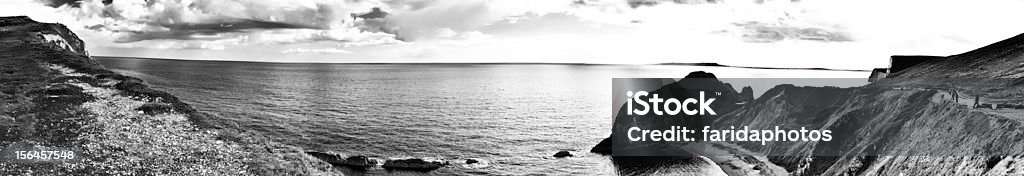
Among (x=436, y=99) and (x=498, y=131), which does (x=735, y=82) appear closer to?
(x=498, y=131)

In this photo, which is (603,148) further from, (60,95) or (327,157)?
(60,95)

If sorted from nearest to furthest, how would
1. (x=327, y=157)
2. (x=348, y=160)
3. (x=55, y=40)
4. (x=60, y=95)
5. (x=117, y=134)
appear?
1. (x=117, y=134)
2. (x=348, y=160)
3. (x=327, y=157)
4. (x=60, y=95)
5. (x=55, y=40)

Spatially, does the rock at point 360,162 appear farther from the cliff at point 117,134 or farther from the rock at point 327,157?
the cliff at point 117,134

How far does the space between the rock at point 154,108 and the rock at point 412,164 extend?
26916 mm

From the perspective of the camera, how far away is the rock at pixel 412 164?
51844mm

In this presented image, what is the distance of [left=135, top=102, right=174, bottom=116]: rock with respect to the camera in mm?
59619

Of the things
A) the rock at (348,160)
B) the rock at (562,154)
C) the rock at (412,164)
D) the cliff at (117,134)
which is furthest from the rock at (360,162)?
the rock at (562,154)

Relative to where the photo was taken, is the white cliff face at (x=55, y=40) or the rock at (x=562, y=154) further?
the white cliff face at (x=55, y=40)

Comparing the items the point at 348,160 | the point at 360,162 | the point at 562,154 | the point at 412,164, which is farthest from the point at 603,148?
the point at 348,160

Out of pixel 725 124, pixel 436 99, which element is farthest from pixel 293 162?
pixel 436 99

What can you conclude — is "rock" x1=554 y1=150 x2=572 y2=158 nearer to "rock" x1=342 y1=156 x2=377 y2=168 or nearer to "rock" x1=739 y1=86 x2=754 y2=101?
"rock" x1=342 y1=156 x2=377 y2=168

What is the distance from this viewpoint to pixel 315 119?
83625 millimetres

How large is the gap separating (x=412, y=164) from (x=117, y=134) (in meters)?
23.9

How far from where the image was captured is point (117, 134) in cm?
4700
